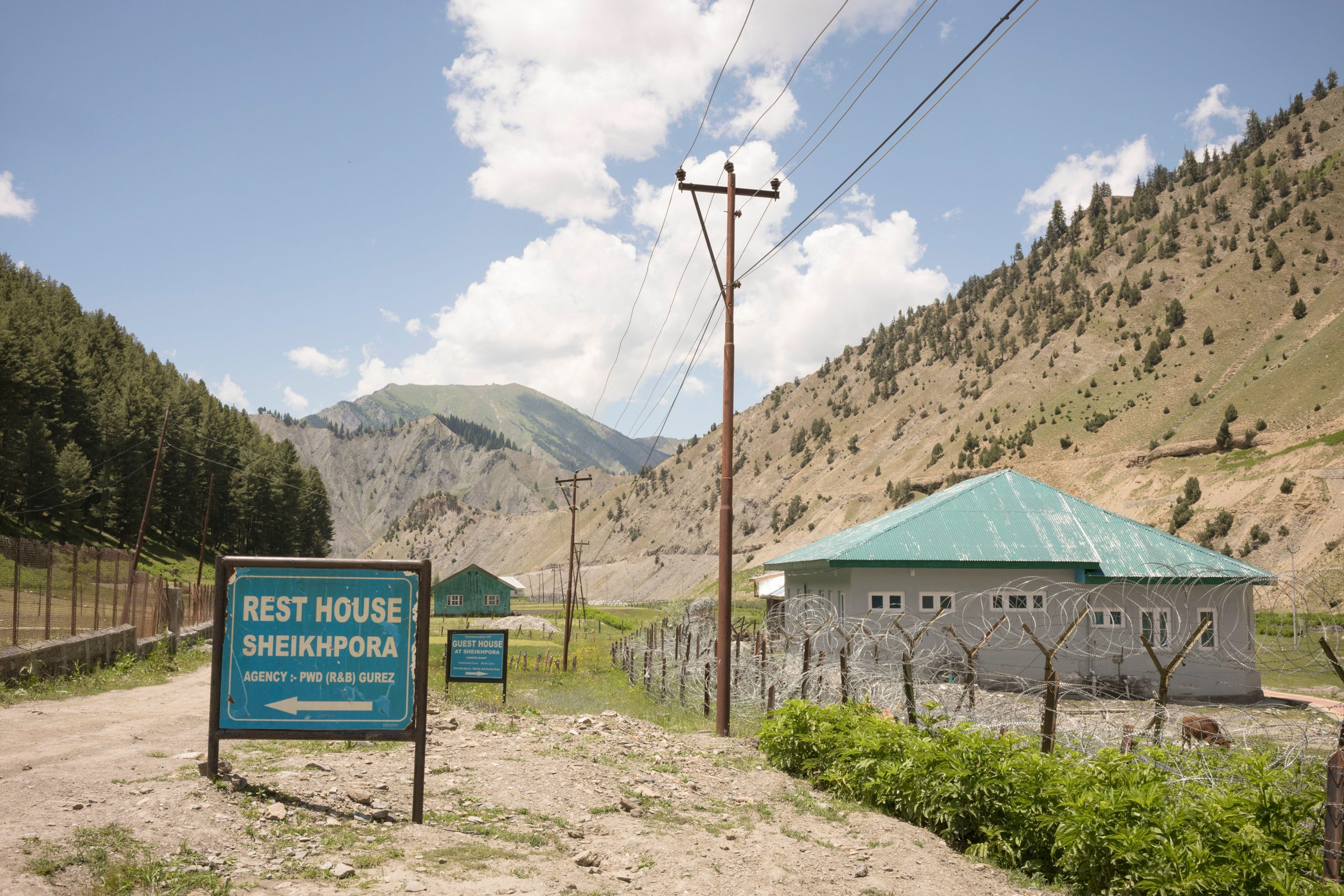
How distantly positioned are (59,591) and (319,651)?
13978 millimetres

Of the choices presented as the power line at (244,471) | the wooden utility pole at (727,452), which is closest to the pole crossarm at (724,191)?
the wooden utility pole at (727,452)

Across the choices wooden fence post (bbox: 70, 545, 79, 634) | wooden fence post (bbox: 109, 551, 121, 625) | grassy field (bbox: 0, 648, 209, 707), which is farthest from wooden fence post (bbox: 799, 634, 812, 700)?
wooden fence post (bbox: 109, 551, 121, 625)

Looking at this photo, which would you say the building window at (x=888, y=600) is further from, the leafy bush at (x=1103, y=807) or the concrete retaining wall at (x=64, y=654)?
the concrete retaining wall at (x=64, y=654)

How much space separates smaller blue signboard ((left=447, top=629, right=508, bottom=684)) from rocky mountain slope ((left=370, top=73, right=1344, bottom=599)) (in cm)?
5383

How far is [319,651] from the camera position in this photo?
8.23 meters

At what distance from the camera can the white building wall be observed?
27.1 m

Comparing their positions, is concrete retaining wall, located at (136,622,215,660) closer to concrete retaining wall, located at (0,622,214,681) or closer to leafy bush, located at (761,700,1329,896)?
concrete retaining wall, located at (0,622,214,681)

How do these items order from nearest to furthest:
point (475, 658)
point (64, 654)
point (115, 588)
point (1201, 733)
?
point (1201, 733) < point (64, 654) < point (475, 658) < point (115, 588)

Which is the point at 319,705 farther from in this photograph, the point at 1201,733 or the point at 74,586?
the point at 74,586

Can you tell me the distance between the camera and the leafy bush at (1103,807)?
20.8 feet

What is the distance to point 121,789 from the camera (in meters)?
7.51

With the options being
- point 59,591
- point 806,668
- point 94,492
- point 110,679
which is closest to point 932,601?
point 806,668

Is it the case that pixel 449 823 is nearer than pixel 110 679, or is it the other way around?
pixel 449 823

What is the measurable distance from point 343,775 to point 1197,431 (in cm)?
8626
